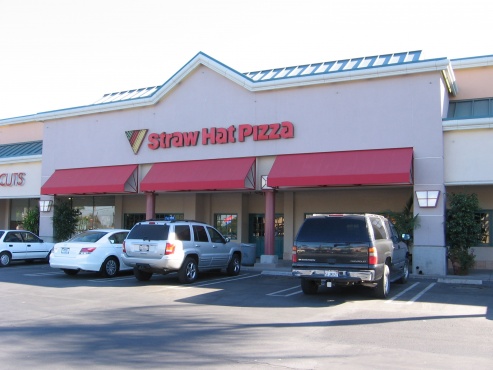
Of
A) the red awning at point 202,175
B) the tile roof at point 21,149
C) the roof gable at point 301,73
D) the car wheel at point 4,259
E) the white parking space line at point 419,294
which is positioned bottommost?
the white parking space line at point 419,294

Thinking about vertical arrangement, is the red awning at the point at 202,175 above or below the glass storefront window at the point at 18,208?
above

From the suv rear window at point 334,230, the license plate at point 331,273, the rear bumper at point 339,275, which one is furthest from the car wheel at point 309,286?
the suv rear window at point 334,230

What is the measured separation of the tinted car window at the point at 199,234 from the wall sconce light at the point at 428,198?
7.40 meters

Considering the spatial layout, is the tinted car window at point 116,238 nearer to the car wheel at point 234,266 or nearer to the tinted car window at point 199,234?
the tinted car window at point 199,234

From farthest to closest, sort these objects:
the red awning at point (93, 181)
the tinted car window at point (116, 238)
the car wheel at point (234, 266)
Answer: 1. the red awning at point (93, 181)
2. the car wheel at point (234, 266)
3. the tinted car window at point (116, 238)

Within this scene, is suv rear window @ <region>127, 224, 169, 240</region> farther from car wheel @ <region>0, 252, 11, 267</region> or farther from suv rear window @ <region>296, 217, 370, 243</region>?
car wheel @ <region>0, 252, 11, 267</region>

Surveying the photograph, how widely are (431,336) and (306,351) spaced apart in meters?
2.44

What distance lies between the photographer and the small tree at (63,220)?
25.8m

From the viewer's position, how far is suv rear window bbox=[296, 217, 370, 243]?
1184 cm

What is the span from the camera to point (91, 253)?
52.7 ft

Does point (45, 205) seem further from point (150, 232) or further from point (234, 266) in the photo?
point (150, 232)

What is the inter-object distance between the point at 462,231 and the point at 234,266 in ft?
25.4

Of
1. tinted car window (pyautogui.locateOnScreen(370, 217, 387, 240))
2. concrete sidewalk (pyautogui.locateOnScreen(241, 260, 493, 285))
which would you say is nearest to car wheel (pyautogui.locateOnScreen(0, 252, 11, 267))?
concrete sidewalk (pyautogui.locateOnScreen(241, 260, 493, 285))

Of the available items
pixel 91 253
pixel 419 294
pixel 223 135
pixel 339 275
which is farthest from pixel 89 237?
pixel 419 294
